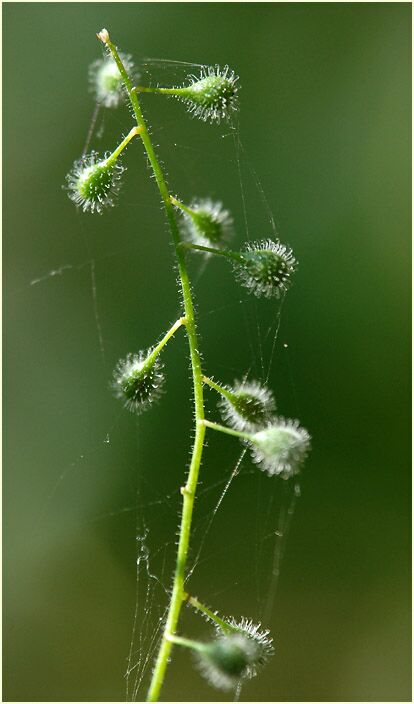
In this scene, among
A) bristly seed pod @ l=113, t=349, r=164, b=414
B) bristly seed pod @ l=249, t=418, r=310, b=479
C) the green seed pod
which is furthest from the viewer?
bristly seed pod @ l=113, t=349, r=164, b=414

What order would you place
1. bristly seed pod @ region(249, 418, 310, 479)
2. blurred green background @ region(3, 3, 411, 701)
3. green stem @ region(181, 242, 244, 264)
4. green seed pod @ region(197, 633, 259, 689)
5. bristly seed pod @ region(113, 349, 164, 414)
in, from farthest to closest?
blurred green background @ region(3, 3, 411, 701)
bristly seed pod @ region(113, 349, 164, 414)
green stem @ region(181, 242, 244, 264)
bristly seed pod @ region(249, 418, 310, 479)
green seed pod @ region(197, 633, 259, 689)

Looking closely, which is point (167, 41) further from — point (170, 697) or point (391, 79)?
point (170, 697)

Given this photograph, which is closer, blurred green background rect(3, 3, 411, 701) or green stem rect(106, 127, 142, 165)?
green stem rect(106, 127, 142, 165)

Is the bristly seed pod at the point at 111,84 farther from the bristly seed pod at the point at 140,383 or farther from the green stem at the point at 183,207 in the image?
the bristly seed pod at the point at 140,383

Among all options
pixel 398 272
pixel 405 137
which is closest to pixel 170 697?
pixel 398 272

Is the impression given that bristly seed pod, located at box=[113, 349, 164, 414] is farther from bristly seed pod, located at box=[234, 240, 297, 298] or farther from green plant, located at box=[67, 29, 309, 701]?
bristly seed pod, located at box=[234, 240, 297, 298]

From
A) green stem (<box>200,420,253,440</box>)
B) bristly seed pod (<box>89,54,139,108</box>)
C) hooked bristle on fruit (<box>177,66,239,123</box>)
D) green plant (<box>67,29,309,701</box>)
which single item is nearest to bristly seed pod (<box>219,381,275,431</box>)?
green plant (<box>67,29,309,701</box>)
